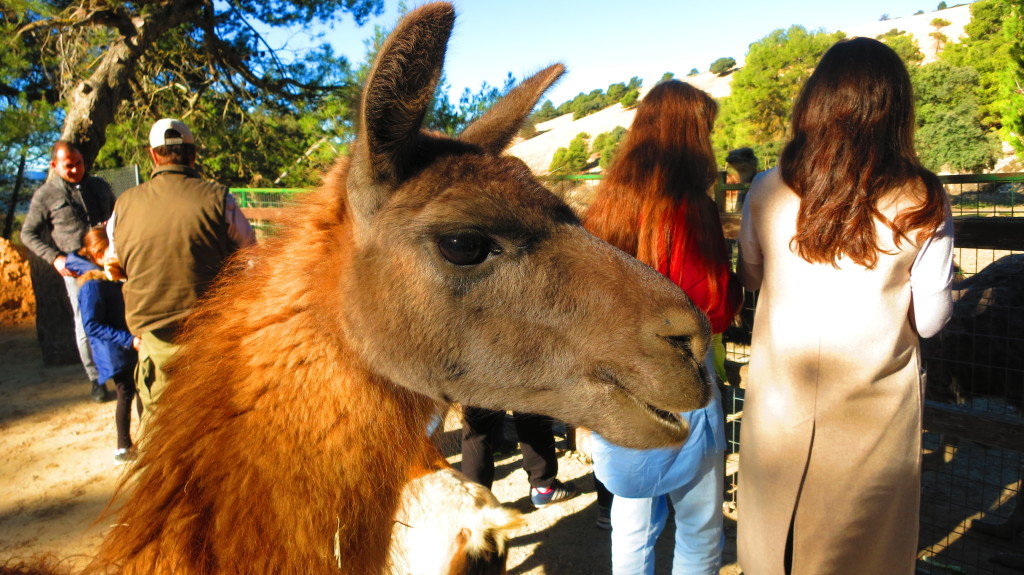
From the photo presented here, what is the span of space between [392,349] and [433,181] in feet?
1.63

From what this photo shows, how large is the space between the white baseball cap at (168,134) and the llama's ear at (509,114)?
222 centimetres

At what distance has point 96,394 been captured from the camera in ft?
22.5

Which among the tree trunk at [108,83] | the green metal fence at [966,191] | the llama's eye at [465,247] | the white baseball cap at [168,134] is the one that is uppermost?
the tree trunk at [108,83]

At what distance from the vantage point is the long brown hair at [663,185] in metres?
2.28

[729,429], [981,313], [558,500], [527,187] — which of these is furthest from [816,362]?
[981,313]

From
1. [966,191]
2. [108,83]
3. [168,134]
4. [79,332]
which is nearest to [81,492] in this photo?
[79,332]

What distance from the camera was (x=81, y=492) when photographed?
4.68 metres

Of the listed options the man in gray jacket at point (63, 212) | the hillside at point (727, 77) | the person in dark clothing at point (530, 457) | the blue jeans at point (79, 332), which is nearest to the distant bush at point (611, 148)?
the person in dark clothing at point (530, 457)

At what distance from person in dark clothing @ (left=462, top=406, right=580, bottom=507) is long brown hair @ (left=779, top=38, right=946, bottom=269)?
2202 mm

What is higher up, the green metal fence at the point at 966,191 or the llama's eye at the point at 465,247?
the green metal fence at the point at 966,191

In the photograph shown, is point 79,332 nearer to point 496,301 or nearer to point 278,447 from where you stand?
point 278,447

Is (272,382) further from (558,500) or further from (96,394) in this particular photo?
(96,394)

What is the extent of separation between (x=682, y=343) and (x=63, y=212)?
697cm

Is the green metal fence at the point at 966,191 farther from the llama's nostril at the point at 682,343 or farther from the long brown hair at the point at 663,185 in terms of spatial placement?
the llama's nostril at the point at 682,343
